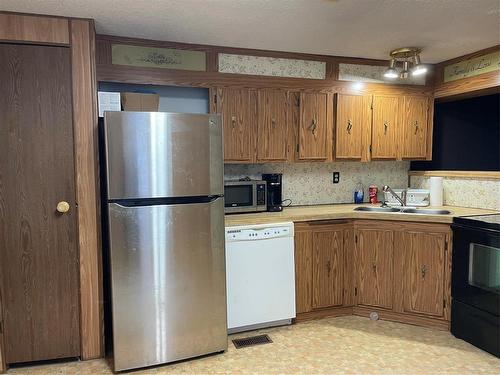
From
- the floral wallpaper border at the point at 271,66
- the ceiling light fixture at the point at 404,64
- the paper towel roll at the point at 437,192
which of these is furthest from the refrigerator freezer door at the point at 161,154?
the paper towel roll at the point at 437,192

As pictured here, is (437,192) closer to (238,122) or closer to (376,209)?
(376,209)

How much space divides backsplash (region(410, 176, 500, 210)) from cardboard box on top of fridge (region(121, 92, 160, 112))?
2.89 metres

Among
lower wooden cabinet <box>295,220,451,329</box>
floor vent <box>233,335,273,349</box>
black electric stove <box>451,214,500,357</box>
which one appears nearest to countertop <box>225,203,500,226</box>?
lower wooden cabinet <box>295,220,451,329</box>

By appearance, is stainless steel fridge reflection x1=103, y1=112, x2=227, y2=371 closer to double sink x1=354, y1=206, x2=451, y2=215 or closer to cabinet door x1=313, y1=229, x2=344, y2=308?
cabinet door x1=313, y1=229, x2=344, y2=308

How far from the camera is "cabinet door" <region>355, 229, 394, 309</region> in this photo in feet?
10.5

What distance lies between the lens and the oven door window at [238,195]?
10.3 feet

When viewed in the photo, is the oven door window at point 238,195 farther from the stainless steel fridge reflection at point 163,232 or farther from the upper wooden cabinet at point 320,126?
the stainless steel fridge reflection at point 163,232

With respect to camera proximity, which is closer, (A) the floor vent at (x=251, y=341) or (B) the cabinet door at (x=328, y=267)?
(A) the floor vent at (x=251, y=341)

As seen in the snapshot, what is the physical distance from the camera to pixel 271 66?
330cm

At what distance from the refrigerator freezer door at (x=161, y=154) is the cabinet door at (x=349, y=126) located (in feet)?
4.61

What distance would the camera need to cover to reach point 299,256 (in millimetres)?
3107

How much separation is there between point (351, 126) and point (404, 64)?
0.71 metres

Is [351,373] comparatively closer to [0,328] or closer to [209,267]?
[209,267]

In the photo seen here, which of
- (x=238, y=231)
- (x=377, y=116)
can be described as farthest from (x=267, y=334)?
(x=377, y=116)
